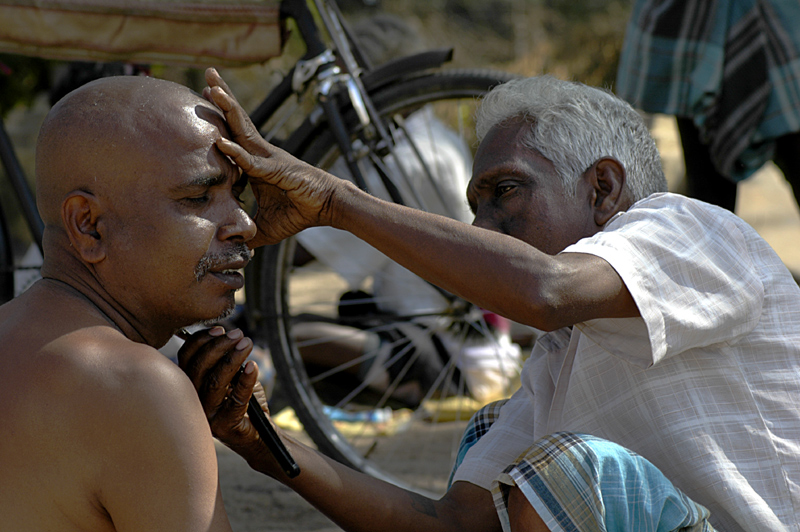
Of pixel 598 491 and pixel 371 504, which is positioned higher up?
pixel 598 491

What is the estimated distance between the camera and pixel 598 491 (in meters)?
1.49

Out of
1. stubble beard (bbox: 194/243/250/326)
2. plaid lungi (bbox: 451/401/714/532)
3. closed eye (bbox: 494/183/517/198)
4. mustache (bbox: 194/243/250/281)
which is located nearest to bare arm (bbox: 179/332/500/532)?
stubble beard (bbox: 194/243/250/326)

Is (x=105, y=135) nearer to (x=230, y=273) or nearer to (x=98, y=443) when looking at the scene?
(x=230, y=273)

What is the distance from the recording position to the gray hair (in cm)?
188

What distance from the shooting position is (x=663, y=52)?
137 inches

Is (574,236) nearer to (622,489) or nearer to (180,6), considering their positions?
(622,489)

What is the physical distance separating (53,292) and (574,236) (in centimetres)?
114

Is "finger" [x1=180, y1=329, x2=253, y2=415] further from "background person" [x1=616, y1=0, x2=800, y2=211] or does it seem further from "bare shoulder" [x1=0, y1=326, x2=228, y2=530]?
"background person" [x1=616, y1=0, x2=800, y2=211]

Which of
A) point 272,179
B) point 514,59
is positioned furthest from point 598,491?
point 514,59

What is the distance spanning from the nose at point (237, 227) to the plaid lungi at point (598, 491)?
70cm

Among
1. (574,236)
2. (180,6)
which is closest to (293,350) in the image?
(180,6)

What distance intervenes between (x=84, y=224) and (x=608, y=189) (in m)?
1.18

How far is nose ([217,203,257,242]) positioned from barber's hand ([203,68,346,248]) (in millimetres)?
82

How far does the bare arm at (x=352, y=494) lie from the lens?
179 centimetres
